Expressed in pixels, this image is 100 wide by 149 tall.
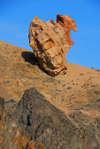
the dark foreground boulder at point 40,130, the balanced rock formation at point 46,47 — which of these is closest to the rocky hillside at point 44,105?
the dark foreground boulder at point 40,130

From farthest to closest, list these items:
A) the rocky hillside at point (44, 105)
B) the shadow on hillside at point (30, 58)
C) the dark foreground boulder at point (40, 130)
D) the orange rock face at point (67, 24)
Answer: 1. the orange rock face at point (67, 24)
2. the shadow on hillside at point (30, 58)
3. the rocky hillside at point (44, 105)
4. the dark foreground boulder at point (40, 130)

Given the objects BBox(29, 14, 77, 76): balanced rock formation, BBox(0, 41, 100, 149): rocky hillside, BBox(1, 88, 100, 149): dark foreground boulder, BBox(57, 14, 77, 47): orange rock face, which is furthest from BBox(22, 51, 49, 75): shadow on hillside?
BBox(1, 88, 100, 149): dark foreground boulder

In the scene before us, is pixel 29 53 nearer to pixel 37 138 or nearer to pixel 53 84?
pixel 53 84

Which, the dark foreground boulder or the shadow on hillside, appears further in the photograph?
the shadow on hillside

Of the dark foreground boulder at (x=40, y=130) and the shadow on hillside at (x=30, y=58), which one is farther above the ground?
the shadow on hillside at (x=30, y=58)

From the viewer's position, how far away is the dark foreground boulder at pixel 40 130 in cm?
1062

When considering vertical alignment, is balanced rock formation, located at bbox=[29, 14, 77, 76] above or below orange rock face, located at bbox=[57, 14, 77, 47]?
below

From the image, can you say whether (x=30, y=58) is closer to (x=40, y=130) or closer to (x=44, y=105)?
(x=44, y=105)

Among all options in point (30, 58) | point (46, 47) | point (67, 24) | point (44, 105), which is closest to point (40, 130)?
point (44, 105)

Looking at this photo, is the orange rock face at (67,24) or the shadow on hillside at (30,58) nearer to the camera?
the shadow on hillside at (30,58)

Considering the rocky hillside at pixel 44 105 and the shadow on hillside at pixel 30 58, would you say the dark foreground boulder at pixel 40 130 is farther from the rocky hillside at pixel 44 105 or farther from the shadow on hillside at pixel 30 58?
the shadow on hillside at pixel 30 58

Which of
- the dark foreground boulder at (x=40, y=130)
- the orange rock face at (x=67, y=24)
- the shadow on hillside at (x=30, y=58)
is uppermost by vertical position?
the orange rock face at (x=67, y=24)

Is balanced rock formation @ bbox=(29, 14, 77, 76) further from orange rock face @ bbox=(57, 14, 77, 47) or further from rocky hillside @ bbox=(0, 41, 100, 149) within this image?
orange rock face @ bbox=(57, 14, 77, 47)

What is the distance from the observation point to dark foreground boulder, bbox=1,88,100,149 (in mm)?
10625
